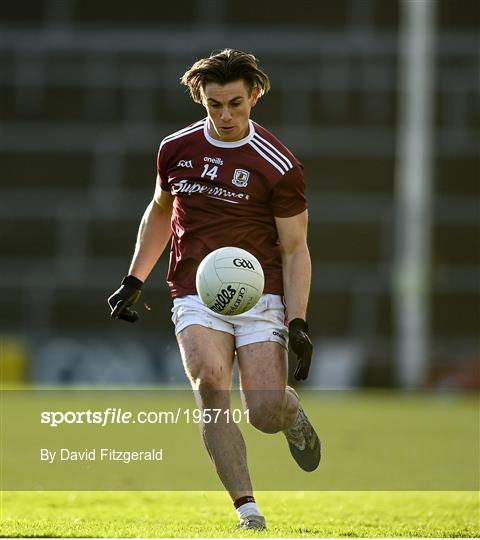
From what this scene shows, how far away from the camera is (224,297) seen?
612 cm

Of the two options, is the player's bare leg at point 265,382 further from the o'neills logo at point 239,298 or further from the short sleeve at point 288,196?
the short sleeve at point 288,196

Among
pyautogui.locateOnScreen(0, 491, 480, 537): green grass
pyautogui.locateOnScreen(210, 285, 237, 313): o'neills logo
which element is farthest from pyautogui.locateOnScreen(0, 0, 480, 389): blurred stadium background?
pyautogui.locateOnScreen(210, 285, 237, 313): o'neills logo

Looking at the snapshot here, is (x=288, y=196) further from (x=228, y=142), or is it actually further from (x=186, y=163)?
(x=186, y=163)

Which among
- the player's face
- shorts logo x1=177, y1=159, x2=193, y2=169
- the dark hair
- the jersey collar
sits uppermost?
the dark hair

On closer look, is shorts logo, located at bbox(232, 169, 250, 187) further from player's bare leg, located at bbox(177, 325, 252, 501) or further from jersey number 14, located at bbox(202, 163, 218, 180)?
player's bare leg, located at bbox(177, 325, 252, 501)

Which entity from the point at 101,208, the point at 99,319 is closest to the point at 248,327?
the point at 99,319

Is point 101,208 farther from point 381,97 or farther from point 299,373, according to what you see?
point 299,373

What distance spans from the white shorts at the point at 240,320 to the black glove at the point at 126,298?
329 millimetres

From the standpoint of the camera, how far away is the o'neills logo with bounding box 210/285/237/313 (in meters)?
→ 6.09

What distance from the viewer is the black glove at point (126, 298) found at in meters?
6.66

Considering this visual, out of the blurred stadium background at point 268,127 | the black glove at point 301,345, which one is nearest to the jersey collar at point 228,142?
the black glove at point 301,345

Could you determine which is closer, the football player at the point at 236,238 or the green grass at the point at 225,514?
the green grass at the point at 225,514

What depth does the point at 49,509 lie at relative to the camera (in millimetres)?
7141

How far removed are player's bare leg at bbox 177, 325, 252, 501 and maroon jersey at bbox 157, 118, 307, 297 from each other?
41 centimetres
